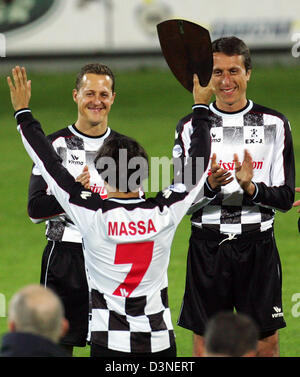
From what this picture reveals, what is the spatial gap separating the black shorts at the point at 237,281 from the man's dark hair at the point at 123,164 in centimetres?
123

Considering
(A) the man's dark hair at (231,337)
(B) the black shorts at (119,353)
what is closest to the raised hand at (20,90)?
(B) the black shorts at (119,353)

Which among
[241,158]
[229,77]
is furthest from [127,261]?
[229,77]

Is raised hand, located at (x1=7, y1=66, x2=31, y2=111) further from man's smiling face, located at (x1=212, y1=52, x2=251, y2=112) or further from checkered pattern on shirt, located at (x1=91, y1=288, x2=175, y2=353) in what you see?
man's smiling face, located at (x1=212, y1=52, x2=251, y2=112)

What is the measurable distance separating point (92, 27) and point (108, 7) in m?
0.67

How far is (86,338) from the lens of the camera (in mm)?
5781

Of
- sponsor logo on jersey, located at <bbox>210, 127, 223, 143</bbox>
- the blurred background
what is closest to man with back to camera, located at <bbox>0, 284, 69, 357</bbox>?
sponsor logo on jersey, located at <bbox>210, 127, 223, 143</bbox>

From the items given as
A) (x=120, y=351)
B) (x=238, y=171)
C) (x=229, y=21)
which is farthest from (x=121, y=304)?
(x=229, y=21)

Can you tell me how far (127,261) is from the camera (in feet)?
15.1

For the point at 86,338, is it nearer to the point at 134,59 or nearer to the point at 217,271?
the point at 217,271

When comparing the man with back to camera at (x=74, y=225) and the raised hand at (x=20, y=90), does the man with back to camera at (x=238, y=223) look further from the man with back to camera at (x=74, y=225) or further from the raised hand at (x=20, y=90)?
the raised hand at (x=20, y=90)

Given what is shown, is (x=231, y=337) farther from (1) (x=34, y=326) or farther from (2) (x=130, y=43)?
(2) (x=130, y=43)

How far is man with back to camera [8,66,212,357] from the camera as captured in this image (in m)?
4.60

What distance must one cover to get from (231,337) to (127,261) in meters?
1.29

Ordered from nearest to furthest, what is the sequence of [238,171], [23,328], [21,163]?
1. [23,328]
2. [238,171]
3. [21,163]
